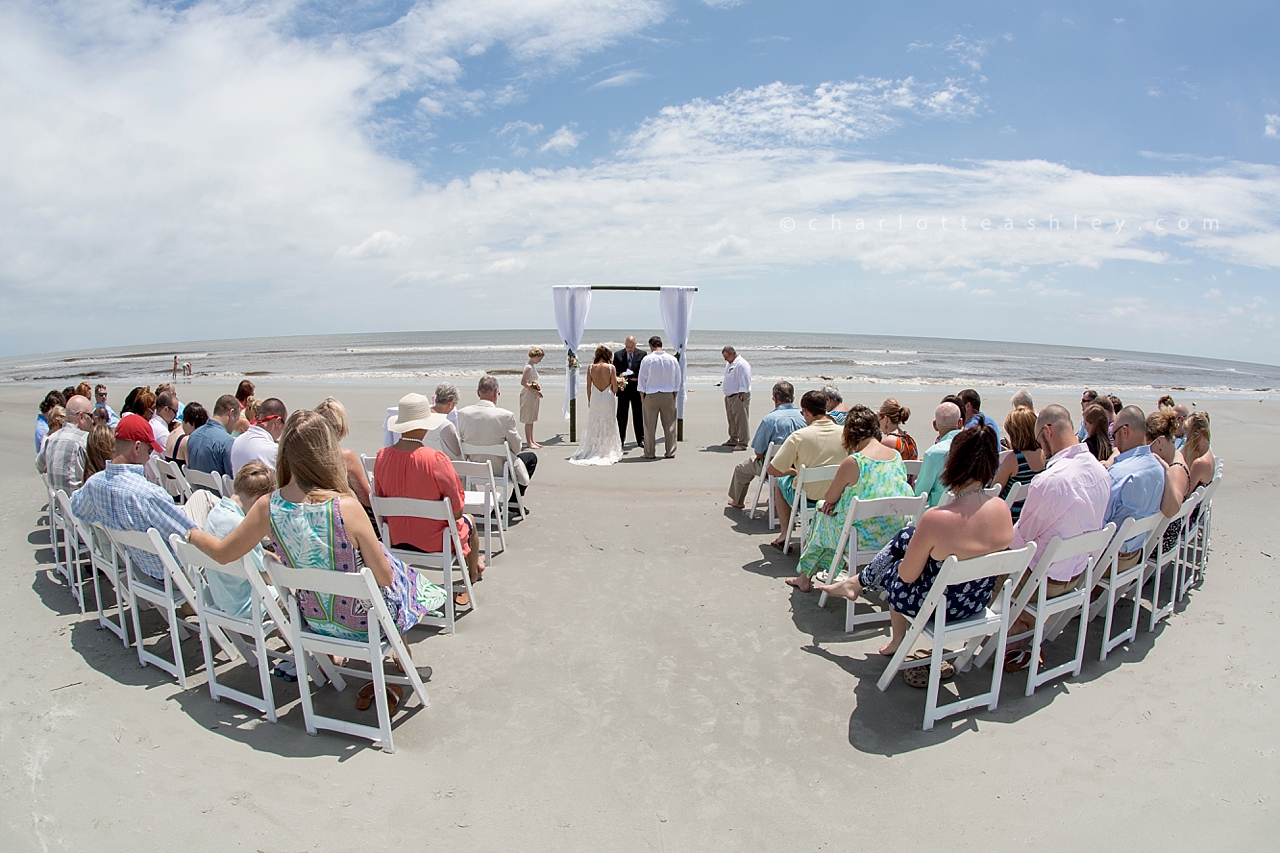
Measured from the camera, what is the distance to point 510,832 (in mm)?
2299

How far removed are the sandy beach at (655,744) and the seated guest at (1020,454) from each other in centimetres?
106

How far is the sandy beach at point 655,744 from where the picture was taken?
231 cm

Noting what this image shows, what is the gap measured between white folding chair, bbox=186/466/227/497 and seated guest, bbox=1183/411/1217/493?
6159 millimetres

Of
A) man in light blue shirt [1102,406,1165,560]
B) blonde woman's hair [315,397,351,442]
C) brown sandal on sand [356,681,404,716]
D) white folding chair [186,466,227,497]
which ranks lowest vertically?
brown sandal on sand [356,681,404,716]

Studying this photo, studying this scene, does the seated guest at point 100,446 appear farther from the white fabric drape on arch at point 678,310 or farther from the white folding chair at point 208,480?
the white fabric drape on arch at point 678,310

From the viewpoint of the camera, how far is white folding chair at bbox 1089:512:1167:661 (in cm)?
338

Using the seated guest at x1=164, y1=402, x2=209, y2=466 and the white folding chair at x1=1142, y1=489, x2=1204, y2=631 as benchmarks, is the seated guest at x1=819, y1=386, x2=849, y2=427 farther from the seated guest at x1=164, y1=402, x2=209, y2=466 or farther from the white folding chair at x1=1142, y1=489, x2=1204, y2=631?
the seated guest at x1=164, y1=402, x2=209, y2=466

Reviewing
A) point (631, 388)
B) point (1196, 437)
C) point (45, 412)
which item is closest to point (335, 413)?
point (45, 412)

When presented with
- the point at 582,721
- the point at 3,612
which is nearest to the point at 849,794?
the point at 582,721

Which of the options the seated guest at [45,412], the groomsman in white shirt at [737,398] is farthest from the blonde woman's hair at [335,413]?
the groomsman in white shirt at [737,398]

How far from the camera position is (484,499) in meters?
5.21

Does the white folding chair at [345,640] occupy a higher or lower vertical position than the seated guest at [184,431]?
lower

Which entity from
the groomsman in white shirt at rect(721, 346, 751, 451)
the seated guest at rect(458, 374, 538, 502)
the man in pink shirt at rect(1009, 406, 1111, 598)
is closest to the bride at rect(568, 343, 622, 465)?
the groomsman in white shirt at rect(721, 346, 751, 451)

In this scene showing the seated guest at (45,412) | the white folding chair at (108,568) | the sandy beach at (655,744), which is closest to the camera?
the sandy beach at (655,744)
